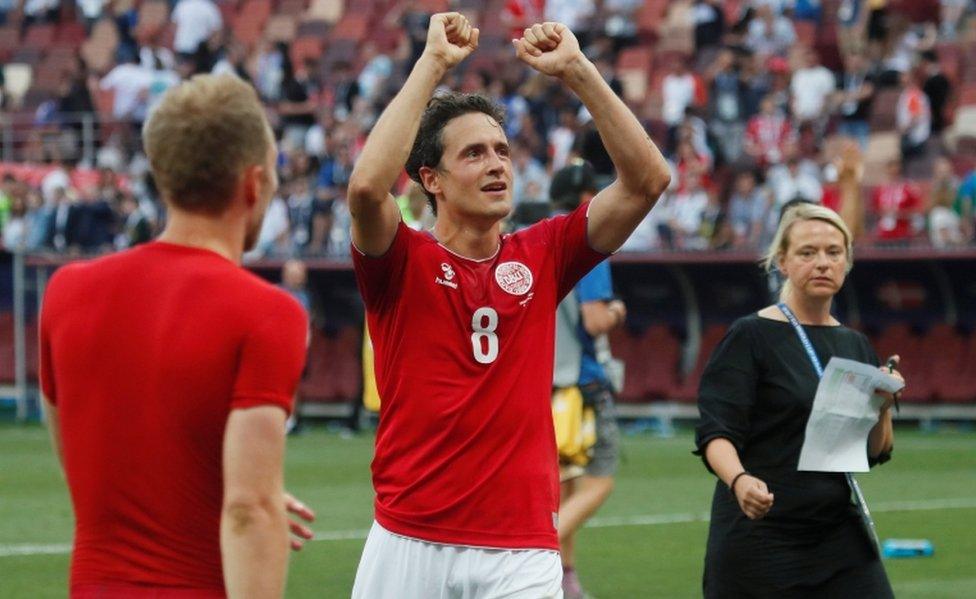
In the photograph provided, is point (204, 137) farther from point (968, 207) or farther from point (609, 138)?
point (968, 207)

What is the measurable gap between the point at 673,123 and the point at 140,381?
21.6 meters

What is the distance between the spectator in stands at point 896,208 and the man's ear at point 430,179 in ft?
50.4

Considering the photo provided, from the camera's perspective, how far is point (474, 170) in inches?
220

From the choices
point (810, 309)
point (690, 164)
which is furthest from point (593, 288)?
point (690, 164)

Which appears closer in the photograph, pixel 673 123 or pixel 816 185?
pixel 816 185

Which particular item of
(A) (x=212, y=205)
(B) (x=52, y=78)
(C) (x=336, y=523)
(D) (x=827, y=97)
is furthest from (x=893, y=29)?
(A) (x=212, y=205)

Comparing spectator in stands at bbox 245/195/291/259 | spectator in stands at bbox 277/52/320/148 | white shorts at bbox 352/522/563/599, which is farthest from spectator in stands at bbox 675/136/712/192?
white shorts at bbox 352/522/563/599

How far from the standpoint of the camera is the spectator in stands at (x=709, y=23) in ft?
87.7

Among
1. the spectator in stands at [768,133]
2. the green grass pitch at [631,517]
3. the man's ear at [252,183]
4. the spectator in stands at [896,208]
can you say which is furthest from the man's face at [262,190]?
the spectator in stands at [768,133]

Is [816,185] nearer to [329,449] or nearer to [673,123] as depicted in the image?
[673,123]

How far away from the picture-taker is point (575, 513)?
962cm

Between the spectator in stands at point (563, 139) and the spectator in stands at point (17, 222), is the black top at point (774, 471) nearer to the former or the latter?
the spectator in stands at point (563, 139)

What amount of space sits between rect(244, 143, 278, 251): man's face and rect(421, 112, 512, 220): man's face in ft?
5.50

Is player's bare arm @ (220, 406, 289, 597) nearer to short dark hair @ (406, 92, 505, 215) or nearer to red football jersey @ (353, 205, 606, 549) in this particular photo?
red football jersey @ (353, 205, 606, 549)
